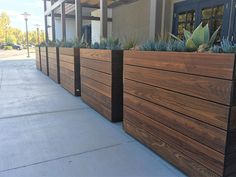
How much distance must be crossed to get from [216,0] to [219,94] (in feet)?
13.3

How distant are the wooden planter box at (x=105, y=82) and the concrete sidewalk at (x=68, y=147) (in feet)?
0.56

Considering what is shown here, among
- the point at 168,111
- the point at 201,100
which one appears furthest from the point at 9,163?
the point at 201,100

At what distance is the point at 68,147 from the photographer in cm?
245

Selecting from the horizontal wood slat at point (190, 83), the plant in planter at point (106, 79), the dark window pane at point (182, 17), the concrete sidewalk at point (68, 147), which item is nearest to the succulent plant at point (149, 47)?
the horizontal wood slat at point (190, 83)

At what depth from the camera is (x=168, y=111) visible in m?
2.07

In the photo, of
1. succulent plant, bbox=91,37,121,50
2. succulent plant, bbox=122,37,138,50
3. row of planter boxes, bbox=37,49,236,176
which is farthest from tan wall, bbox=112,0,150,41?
row of planter boxes, bbox=37,49,236,176

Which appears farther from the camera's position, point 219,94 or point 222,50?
point 222,50

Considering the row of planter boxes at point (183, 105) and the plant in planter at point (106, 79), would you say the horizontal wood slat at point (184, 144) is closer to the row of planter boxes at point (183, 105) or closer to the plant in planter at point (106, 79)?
the row of planter boxes at point (183, 105)

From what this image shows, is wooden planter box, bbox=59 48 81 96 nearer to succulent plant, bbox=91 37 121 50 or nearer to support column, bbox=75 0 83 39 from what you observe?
support column, bbox=75 0 83 39

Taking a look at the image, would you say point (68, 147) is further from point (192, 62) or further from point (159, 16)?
point (159, 16)

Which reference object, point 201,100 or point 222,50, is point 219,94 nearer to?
point 201,100

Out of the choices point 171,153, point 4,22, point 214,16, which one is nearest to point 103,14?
point 214,16

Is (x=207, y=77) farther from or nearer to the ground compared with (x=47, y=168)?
farther from the ground

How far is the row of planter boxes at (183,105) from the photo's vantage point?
5.12ft
